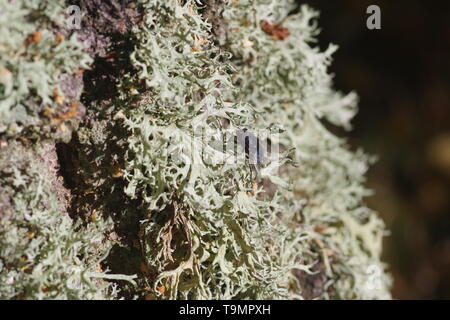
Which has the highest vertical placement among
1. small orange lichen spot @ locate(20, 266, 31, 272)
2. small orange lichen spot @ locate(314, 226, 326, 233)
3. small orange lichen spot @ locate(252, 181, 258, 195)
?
small orange lichen spot @ locate(252, 181, 258, 195)

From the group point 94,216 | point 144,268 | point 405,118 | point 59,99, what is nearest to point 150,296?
point 144,268

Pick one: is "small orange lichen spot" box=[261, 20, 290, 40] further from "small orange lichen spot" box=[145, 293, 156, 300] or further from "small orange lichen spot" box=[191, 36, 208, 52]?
"small orange lichen spot" box=[145, 293, 156, 300]

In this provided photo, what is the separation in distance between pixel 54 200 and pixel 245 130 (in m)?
0.32

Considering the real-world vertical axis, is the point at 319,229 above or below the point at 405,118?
below

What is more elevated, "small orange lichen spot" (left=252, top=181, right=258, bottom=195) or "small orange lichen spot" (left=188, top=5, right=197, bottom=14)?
"small orange lichen spot" (left=188, top=5, right=197, bottom=14)

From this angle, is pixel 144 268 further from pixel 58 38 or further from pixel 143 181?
pixel 58 38

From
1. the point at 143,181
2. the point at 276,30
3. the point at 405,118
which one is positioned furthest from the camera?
the point at 405,118

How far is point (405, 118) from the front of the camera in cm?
263

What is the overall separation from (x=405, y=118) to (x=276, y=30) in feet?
5.25

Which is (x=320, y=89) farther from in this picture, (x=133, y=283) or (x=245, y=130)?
(x=133, y=283)

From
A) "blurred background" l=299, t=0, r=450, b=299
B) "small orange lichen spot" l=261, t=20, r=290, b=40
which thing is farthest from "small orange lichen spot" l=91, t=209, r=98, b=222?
"blurred background" l=299, t=0, r=450, b=299

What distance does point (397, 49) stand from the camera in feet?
8.84

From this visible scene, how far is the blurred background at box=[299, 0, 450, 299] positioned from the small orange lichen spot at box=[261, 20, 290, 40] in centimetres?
140

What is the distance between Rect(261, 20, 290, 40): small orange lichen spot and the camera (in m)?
1.17
